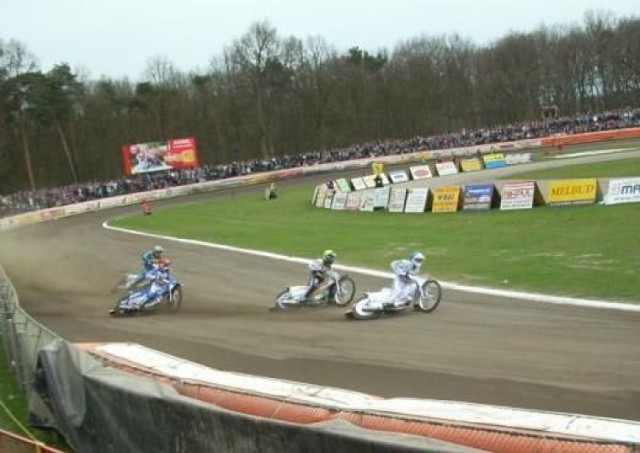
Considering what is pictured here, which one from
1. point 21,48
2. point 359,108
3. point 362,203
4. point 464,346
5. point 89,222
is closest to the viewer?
point 464,346

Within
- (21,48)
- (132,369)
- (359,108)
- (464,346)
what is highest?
(21,48)

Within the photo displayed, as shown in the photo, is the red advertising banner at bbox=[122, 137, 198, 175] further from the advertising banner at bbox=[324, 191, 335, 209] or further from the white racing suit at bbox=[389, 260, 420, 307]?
the white racing suit at bbox=[389, 260, 420, 307]

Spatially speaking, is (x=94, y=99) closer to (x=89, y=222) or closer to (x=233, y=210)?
(x=89, y=222)

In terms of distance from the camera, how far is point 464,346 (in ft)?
45.4

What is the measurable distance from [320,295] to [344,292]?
598 mm

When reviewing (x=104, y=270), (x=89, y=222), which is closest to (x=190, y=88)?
(x=89, y=222)

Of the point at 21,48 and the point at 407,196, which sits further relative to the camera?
the point at 21,48

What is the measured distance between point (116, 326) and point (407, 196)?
2332 cm

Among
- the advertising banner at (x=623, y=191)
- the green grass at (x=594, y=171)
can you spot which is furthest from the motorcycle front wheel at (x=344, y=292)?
the green grass at (x=594, y=171)

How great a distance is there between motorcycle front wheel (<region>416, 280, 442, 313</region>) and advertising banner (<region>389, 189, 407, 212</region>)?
22375mm

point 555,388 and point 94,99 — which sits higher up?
point 94,99

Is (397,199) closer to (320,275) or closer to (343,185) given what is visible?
(343,185)

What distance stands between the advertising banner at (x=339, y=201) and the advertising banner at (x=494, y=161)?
21499mm

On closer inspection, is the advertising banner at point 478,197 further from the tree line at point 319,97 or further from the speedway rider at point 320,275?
the tree line at point 319,97
